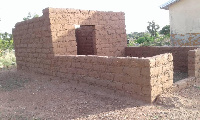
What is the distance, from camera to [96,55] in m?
6.70

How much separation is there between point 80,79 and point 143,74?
2249 mm

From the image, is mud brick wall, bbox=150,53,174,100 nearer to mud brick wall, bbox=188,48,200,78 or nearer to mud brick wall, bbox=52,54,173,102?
mud brick wall, bbox=52,54,173,102

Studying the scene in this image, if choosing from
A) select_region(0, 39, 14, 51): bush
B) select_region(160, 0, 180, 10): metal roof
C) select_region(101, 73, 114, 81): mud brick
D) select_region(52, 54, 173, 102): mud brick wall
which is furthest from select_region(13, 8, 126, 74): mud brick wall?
select_region(0, 39, 14, 51): bush

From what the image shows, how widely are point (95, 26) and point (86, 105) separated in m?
4.22

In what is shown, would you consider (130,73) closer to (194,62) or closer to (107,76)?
(107,76)

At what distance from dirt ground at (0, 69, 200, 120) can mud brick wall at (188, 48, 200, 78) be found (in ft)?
1.19

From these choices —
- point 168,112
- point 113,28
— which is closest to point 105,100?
point 168,112

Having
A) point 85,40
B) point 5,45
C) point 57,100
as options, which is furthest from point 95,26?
point 5,45

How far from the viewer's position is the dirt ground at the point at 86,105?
13.8ft

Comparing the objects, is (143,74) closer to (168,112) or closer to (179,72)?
(168,112)

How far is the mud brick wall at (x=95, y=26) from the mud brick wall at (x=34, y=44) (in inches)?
11.6

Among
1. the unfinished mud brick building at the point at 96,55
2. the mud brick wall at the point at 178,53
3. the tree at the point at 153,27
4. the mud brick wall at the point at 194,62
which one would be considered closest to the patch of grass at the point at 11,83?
the unfinished mud brick building at the point at 96,55

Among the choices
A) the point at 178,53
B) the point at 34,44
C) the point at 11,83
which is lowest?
the point at 11,83

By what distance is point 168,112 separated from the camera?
13.7 ft
